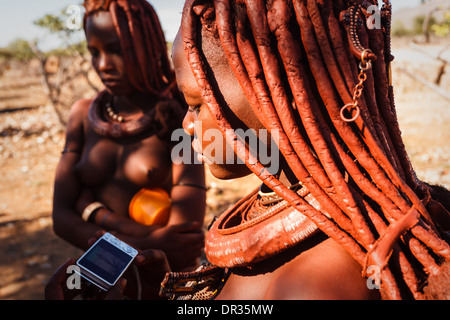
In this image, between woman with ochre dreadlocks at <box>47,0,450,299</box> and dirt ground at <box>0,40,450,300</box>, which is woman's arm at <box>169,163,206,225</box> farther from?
dirt ground at <box>0,40,450,300</box>

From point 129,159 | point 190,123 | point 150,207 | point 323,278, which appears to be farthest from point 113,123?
point 323,278

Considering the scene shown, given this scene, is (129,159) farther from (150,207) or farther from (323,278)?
(323,278)

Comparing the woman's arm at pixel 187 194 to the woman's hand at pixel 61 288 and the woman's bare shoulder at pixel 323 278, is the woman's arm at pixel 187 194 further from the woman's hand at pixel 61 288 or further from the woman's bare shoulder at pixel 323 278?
the woman's bare shoulder at pixel 323 278

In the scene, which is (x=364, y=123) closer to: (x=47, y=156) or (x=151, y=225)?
(x=151, y=225)

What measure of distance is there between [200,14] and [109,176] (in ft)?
6.13

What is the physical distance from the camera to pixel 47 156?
391 inches

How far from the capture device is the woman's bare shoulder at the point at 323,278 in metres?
1.08

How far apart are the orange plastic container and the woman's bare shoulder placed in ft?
5.18

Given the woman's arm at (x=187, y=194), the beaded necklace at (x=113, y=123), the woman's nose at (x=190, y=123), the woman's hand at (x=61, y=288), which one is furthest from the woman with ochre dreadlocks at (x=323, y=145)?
the beaded necklace at (x=113, y=123)

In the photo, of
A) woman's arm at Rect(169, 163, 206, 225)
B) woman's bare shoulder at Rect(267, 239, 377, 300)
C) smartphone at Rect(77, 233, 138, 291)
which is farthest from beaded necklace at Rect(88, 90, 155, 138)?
woman's bare shoulder at Rect(267, 239, 377, 300)

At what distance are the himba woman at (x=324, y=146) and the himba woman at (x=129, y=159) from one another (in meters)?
1.41

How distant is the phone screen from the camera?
170cm
